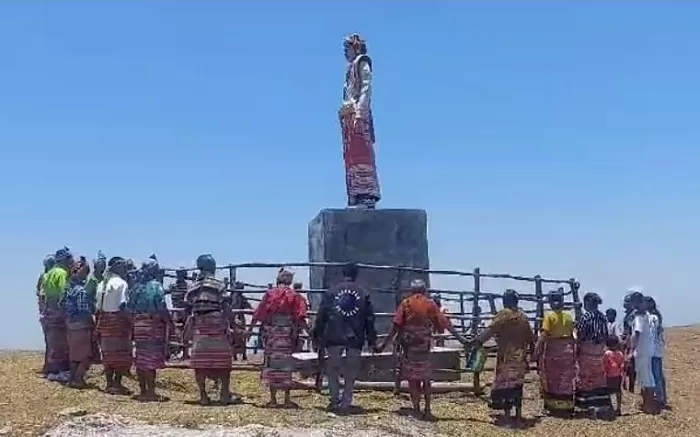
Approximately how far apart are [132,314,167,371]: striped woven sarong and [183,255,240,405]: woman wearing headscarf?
0.50 metres

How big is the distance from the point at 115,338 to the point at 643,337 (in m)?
7.32

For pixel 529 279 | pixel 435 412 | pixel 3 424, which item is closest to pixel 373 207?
pixel 529 279

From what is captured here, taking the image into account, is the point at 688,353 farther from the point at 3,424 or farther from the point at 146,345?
the point at 3,424

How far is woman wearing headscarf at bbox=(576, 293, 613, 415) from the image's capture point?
12.8m

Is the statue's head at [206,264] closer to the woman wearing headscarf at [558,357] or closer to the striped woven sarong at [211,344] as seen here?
the striped woven sarong at [211,344]

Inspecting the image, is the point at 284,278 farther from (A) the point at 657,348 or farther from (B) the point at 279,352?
(A) the point at 657,348

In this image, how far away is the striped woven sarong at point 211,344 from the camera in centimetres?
1162

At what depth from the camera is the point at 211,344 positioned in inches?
459

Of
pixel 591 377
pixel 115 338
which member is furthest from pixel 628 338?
pixel 115 338

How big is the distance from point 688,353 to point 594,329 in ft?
34.7

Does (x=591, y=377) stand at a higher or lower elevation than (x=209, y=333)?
lower

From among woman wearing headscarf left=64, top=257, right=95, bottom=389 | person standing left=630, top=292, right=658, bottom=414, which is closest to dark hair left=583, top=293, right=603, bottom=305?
person standing left=630, top=292, right=658, bottom=414

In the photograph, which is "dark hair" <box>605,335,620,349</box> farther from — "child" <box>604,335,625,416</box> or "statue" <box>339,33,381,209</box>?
"statue" <box>339,33,381,209</box>

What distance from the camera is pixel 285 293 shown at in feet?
38.9
